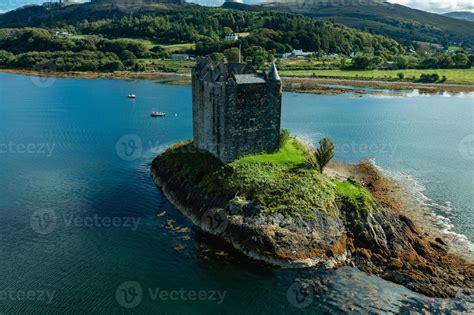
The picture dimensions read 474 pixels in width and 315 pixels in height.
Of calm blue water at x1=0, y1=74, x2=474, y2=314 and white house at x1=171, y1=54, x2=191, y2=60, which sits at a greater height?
white house at x1=171, y1=54, x2=191, y2=60

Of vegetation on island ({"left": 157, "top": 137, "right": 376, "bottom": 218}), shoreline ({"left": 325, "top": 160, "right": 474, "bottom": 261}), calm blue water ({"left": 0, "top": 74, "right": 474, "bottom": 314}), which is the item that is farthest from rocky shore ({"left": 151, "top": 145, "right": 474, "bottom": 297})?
shoreline ({"left": 325, "top": 160, "right": 474, "bottom": 261})

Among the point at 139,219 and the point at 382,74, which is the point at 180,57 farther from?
the point at 139,219

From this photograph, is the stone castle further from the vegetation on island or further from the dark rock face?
the dark rock face

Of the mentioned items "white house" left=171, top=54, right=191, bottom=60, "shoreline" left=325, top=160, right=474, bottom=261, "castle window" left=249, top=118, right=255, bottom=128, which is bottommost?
"shoreline" left=325, top=160, right=474, bottom=261

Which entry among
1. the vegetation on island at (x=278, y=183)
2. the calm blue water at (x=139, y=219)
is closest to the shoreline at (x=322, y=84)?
the calm blue water at (x=139, y=219)

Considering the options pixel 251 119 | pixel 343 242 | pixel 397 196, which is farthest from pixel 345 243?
pixel 397 196

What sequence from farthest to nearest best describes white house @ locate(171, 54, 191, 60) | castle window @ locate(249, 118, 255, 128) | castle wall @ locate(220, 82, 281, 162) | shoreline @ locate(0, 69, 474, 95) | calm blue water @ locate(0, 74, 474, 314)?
white house @ locate(171, 54, 191, 60) → shoreline @ locate(0, 69, 474, 95) → castle window @ locate(249, 118, 255, 128) → castle wall @ locate(220, 82, 281, 162) → calm blue water @ locate(0, 74, 474, 314)

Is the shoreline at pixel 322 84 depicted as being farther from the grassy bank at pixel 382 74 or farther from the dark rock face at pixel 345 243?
the dark rock face at pixel 345 243
